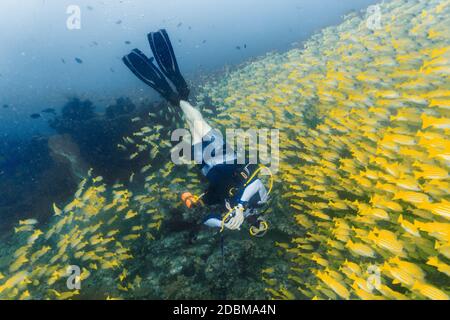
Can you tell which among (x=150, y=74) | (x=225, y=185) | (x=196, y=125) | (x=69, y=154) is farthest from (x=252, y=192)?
(x=69, y=154)

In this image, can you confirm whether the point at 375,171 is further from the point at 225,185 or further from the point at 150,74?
the point at 150,74

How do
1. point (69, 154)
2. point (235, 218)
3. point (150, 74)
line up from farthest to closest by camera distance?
point (69, 154) < point (150, 74) < point (235, 218)

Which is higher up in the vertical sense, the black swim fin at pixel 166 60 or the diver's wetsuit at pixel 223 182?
the black swim fin at pixel 166 60

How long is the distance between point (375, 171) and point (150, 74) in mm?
4216

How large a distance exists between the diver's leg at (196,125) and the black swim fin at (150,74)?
413 mm

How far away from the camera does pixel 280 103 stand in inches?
332

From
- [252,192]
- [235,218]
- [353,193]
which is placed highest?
[252,192]

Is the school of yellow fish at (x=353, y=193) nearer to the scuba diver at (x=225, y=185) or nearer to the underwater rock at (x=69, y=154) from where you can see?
the scuba diver at (x=225, y=185)

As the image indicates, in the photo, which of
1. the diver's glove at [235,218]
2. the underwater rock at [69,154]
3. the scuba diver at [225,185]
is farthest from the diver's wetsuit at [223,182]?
the underwater rock at [69,154]

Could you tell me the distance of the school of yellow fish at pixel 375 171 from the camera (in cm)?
376

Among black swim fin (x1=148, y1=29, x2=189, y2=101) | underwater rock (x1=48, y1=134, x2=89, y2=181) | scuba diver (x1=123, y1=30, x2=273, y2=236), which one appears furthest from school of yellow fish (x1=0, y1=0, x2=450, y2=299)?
black swim fin (x1=148, y1=29, x2=189, y2=101)

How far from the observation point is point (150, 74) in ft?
18.9

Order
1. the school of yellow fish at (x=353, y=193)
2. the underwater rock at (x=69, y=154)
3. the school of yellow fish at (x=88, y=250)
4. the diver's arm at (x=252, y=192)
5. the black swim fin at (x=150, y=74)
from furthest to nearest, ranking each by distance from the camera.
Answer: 1. the underwater rock at (x=69, y=154)
2. the school of yellow fish at (x=88, y=250)
3. the black swim fin at (x=150, y=74)
4. the diver's arm at (x=252, y=192)
5. the school of yellow fish at (x=353, y=193)

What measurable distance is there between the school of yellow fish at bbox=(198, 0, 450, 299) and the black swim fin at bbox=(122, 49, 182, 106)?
8.95ft
